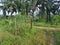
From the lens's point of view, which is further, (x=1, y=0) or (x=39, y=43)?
(x=1, y=0)

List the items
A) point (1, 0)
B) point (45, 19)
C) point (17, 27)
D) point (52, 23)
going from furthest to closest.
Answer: point (1, 0), point (45, 19), point (52, 23), point (17, 27)

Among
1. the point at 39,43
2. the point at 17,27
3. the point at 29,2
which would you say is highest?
the point at 29,2

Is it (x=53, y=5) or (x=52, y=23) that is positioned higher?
(x=53, y=5)

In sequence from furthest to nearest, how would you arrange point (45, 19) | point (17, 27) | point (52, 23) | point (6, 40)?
point (45, 19) < point (52, 23) < point (17, 27) < point (6, 40)

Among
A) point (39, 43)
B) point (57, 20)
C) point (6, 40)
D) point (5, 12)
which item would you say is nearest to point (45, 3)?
point (57, 20)

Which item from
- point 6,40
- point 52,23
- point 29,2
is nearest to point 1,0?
point 29,2

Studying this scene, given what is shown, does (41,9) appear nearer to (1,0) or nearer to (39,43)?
(1,0)

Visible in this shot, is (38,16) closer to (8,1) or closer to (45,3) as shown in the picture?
(45,3)

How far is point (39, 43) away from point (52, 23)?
17880mm

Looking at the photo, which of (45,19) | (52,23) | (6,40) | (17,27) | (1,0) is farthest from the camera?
(1,0)

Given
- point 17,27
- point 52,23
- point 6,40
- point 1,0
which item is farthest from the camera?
point 1,0

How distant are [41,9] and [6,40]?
24.6 meters

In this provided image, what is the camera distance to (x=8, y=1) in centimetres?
Result: 3288

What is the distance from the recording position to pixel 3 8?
3409 centimetres
